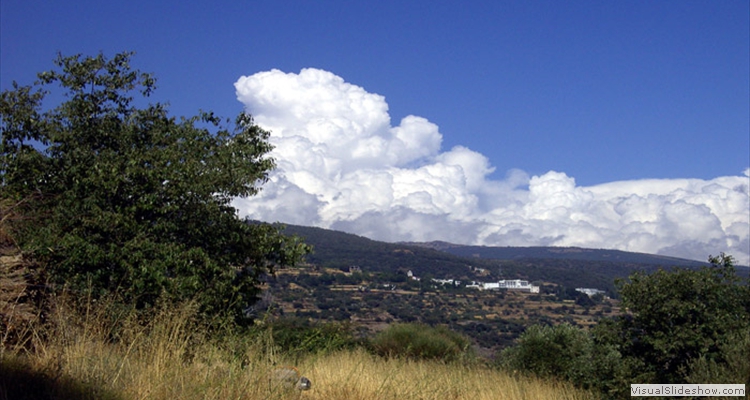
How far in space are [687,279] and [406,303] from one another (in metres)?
38.4

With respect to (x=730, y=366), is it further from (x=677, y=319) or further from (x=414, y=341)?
(x=414, y=341)

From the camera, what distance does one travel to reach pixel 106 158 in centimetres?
1345

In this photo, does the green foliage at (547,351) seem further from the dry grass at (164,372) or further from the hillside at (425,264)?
the hillside at (425,264)

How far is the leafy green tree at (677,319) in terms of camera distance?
1284cm

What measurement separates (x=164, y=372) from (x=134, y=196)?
7953 mm

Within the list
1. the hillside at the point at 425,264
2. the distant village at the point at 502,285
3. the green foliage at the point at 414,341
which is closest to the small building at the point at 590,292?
the hillside at the point at 425,264

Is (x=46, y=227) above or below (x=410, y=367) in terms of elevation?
above

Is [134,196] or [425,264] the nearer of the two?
[134,196]

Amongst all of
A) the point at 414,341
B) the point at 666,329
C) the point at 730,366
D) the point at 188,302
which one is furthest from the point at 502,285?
the point at 188,302

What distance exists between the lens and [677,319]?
1356cm

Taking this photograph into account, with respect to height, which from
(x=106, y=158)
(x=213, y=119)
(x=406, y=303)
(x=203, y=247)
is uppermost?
(x=213, y=119)

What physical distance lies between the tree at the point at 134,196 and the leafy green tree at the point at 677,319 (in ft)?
24.9

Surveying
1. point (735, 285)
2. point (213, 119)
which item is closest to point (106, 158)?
point (213, 119)

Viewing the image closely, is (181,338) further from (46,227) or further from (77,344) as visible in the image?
(46,227)
